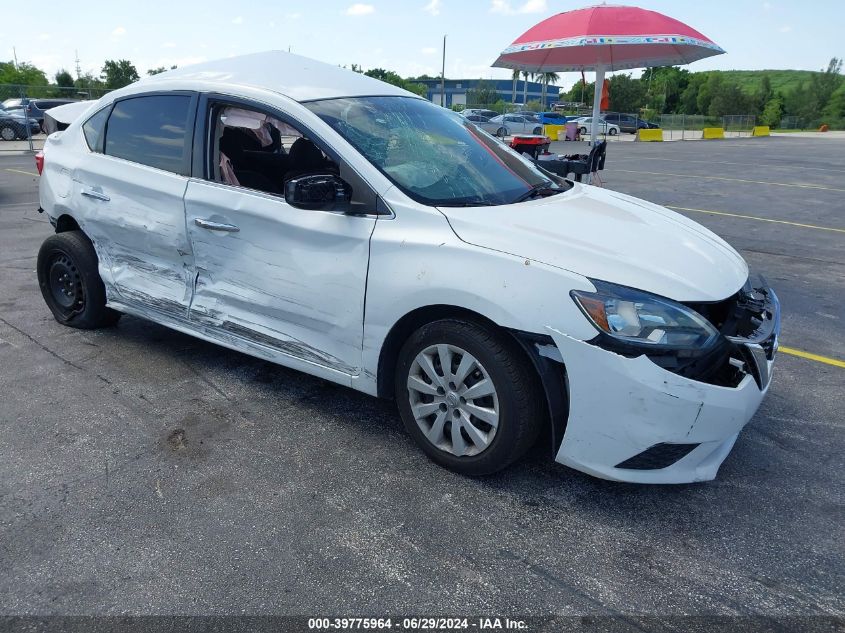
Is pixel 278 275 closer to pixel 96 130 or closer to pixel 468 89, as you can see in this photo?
pixel 96 130

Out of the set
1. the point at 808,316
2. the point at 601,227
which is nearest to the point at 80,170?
the point at 601,227

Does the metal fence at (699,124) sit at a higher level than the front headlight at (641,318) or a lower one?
higher

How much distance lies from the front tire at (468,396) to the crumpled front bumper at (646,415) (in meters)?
0.20

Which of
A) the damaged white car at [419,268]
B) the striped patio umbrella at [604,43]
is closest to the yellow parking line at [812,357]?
the damaged white car at [419,268]

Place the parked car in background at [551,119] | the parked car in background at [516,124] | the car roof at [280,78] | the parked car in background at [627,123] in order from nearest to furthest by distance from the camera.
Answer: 1. the car roof at [280,78]
2. the parked car in background at [516,124]
3. the parked car in background at [551,119]
4. the parked car in background at [627,123]

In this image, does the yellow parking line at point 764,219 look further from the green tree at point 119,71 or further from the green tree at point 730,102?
the green tree at point 730,102

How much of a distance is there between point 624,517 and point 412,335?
1.16 m

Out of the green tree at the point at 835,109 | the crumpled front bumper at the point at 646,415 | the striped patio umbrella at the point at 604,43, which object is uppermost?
the green tree at the point at 835,109

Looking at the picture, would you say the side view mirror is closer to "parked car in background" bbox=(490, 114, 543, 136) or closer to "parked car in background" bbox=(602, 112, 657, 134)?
"parked car in background" bbox=(490, 114, 543, 136)

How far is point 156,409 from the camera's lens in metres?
3.53

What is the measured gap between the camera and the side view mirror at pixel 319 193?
2947 mm

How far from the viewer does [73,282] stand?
4.46 metres

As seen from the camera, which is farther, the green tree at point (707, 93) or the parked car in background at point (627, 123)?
the green tree at point (707, 93)

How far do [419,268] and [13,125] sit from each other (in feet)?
85.8
